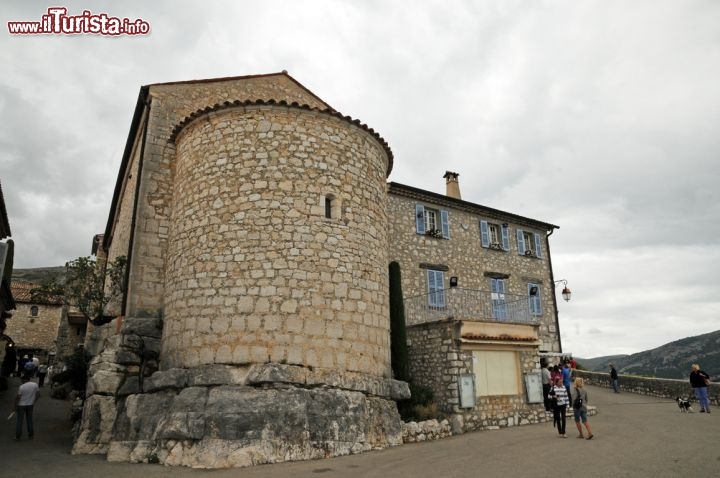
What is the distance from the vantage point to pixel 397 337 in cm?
1290

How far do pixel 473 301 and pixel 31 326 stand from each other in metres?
37.0

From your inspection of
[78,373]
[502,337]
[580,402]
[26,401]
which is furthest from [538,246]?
[26,401]

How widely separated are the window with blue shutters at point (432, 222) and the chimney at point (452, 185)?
8.47ft

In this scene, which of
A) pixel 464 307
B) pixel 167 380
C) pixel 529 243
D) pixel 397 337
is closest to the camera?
pixel 167 380

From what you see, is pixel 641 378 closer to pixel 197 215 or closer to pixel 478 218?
pixel 478 218

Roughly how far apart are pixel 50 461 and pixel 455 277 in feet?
45.7

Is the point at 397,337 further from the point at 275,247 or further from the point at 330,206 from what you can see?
the point at 275,247

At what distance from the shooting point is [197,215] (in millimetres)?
9969

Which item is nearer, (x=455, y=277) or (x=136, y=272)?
(x=136, y=272)

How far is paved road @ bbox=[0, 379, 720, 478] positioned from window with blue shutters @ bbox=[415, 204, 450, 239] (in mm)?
8253

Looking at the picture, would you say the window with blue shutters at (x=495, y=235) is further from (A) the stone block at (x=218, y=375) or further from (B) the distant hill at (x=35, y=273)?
(B) the distant hill at (x=35, y=273)

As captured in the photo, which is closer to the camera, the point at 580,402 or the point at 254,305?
the point at 254,305

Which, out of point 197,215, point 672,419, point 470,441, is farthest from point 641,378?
point 197,215

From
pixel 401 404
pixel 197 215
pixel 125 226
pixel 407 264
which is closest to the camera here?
pixel 197 215
